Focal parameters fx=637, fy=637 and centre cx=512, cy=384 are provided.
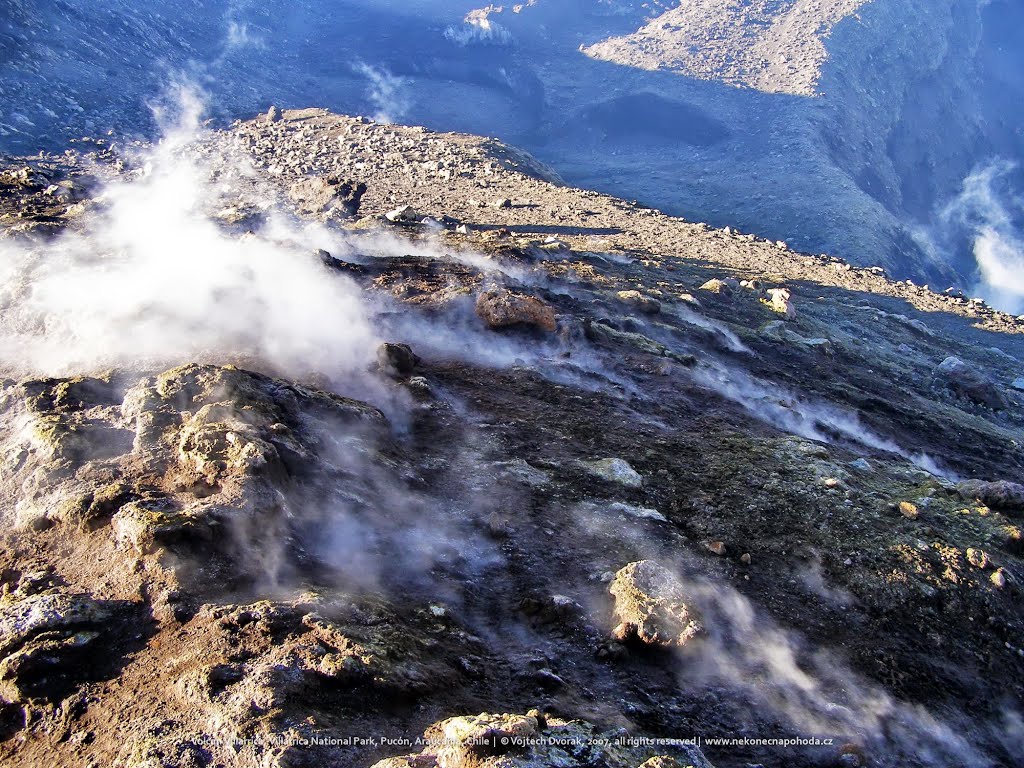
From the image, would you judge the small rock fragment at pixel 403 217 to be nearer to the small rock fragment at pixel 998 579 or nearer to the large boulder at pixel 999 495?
the large boulder at pixel 999 495

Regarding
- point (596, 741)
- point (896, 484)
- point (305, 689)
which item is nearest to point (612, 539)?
point (596, 741)

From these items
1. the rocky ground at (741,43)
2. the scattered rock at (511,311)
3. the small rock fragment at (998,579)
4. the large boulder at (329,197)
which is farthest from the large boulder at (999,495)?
the rocky ground at (741,43)

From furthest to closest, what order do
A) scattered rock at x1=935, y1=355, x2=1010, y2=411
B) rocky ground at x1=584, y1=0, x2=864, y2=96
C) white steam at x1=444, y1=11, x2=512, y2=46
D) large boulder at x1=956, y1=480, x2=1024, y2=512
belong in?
white steam at x1=444, y1=11, x2=512, y2=46 → rocky ground at x1=584, y1=0, x2=864, y2=96 → scattered rock at x1=935, y1=355, x2=1010, y2=411 → large boulder at x1=956, y1=480, x2=1024, y2=512

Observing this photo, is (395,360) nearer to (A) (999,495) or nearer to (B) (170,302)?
(B) (170,302)

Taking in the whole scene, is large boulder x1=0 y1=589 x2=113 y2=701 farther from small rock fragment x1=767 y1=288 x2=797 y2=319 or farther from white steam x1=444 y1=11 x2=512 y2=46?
white steam x1=444 y1=11 x2=512 y2=46

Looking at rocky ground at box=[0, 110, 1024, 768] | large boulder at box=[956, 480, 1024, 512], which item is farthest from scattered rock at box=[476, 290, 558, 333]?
large boulder at box=[956, 480, 1024, 512]

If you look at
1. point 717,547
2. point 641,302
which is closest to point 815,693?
point 717,547

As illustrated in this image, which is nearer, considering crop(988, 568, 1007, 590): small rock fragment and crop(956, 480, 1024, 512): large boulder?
crop(988, 568, 1007, 590): small rock fragment
